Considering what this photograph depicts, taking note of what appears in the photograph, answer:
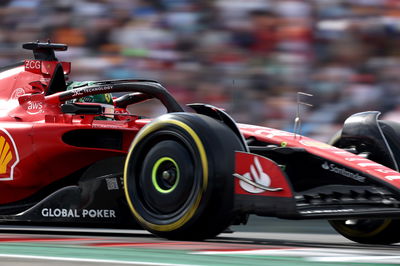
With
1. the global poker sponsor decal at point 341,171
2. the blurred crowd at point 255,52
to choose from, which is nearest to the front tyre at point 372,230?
the global poker sponsor decal at point 341,171

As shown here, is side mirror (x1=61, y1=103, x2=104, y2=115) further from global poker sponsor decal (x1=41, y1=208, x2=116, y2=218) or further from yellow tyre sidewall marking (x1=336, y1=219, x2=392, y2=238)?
yellow tyre sidewall marking (x1=336, y1=219, x2=392, y2=238)

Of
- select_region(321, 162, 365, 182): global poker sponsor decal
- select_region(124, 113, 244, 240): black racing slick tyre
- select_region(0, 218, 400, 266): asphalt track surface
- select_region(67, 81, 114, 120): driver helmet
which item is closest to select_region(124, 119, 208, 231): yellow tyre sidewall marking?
select_region(124, 113, 244, 240): black racing slick tyre

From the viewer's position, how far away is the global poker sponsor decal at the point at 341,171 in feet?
18.5

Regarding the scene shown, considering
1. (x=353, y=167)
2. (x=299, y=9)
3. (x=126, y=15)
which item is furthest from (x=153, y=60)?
(x=353, y=167)

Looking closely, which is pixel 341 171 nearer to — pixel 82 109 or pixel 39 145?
pixel 82 109

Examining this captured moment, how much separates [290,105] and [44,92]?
158 inches

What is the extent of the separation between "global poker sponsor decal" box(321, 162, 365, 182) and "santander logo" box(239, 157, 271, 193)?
0.54 meters

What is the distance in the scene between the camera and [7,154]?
668 centimetres

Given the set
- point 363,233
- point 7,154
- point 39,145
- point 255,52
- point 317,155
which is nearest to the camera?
point 317,155

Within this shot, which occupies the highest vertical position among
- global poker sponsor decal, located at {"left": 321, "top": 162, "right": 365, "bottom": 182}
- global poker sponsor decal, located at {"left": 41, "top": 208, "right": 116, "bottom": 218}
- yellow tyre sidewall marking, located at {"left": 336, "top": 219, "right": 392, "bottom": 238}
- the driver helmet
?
the driver helmet

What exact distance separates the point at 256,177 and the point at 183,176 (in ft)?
1.66

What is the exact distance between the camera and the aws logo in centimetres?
665

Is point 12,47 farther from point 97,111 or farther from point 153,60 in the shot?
point 97,111

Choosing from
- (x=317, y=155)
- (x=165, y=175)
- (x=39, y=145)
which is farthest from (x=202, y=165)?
(x=39, y=145)
